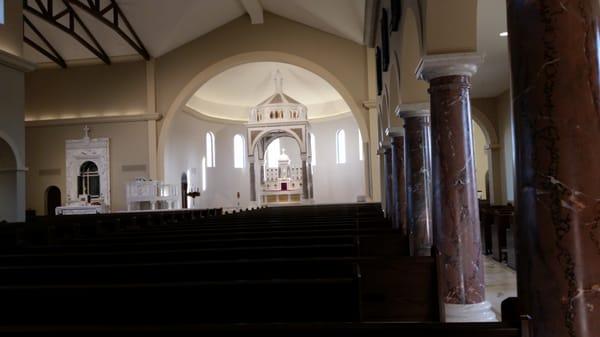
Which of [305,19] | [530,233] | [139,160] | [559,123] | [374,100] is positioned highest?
[305,19]

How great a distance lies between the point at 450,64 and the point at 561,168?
2676mm

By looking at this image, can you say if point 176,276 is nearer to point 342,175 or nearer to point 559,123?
point 559,123

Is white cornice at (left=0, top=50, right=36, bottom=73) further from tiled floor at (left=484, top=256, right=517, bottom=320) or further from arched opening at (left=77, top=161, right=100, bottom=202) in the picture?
tiled floor at (left=484, top=256, right=517, bottom=320)

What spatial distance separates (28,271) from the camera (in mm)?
3184

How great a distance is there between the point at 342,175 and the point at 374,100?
8431mm

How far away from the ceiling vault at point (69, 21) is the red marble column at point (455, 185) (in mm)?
11768

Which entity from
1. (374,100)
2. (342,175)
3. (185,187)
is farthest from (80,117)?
(342,175)

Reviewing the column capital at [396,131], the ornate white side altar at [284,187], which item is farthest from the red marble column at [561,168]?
the ornate white side altar at [284,187]

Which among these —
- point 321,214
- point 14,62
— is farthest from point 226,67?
point 321,214

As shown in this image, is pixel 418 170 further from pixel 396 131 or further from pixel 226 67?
pixel 226 67

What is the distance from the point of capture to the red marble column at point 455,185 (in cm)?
428

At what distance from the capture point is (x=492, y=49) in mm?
10547

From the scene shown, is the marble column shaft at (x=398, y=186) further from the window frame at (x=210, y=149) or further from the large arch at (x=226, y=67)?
the window frame at (x=210, y=149)

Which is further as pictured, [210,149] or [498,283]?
[210,149]
